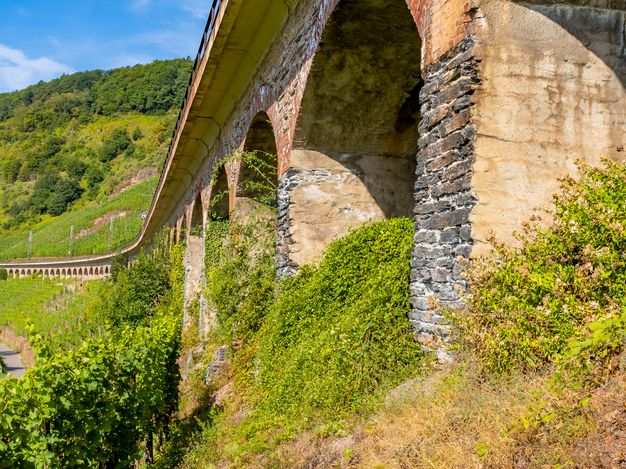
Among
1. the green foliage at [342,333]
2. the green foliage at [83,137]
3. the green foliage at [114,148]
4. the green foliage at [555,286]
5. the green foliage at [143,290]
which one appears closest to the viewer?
the green foliage at [555,286]

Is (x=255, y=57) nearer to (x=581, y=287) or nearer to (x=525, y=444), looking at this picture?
(x=581, y=287)

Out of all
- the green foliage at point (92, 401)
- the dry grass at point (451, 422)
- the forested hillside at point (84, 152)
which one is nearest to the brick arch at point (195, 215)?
the green foliage at point (92, 401)

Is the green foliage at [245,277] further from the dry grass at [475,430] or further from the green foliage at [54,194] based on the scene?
the green foliage at [54,194]

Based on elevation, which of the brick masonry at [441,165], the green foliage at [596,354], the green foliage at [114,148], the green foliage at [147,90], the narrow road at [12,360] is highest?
the green foliage at [147,90]

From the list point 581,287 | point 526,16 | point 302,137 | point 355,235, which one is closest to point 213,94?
point 302,137

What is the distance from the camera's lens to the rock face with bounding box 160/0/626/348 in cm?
433

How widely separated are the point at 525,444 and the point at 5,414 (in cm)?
364

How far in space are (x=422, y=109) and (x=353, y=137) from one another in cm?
355

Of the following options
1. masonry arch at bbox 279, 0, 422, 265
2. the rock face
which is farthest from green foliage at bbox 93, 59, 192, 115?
masonry arch at bbox 279, 0, 422, 265

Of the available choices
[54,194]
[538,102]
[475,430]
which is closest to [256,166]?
[538,102]

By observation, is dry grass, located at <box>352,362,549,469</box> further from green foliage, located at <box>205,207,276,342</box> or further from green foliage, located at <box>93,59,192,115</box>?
green foliage, located at <box>93,59,192,115</box>

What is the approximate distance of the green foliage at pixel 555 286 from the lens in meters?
3.36

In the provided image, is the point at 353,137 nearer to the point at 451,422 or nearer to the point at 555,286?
the point at 555,286

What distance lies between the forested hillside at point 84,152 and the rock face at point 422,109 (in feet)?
174
